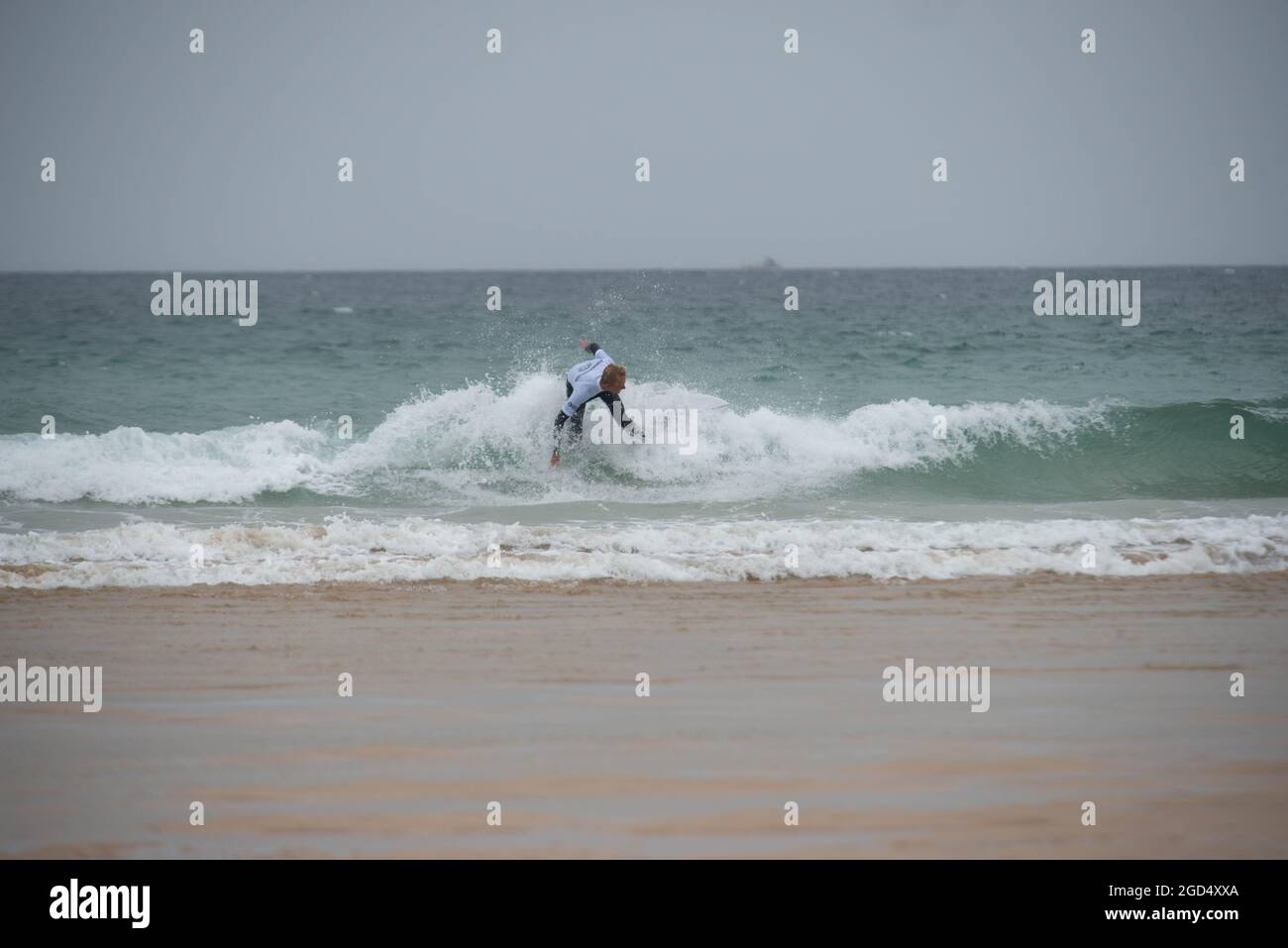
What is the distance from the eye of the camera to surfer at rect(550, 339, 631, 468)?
11211mm

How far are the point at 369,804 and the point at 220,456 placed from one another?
10249mm

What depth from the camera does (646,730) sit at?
4809 millimetres

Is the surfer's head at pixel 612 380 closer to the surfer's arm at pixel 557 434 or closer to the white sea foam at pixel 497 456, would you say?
the surfer's arm at pixel 557 434

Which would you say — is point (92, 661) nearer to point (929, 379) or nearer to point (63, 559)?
point (63, 559)

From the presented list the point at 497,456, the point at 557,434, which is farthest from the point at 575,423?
the point at 497,456

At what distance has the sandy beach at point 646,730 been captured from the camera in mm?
3945

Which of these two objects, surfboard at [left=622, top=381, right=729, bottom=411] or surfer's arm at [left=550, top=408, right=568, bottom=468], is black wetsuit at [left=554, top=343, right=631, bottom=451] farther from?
surfboard at [left=622, top=381, right=729, bottom=411]

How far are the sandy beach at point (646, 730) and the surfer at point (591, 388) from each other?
14.2 ft

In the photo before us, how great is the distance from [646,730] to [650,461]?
7829mm

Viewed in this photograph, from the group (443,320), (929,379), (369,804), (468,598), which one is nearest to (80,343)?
(443,320)

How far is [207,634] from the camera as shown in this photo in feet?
20.8

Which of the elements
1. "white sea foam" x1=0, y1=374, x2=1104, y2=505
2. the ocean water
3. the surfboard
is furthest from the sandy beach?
the surfboard

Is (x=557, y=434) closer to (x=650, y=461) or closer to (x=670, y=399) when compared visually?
(x=650, y=461)
